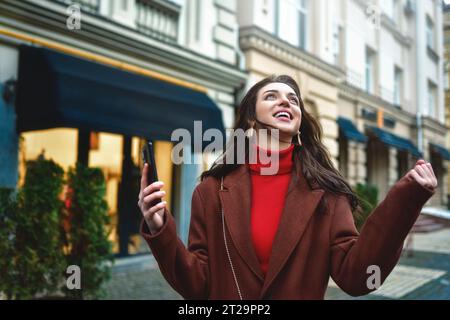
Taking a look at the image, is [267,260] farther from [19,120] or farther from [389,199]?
[19,120]

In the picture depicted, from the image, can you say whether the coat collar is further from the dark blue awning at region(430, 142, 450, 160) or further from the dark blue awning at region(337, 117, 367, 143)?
the dark blue awning at region(430, 142, 450, 160)

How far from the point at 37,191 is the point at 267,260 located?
356cm

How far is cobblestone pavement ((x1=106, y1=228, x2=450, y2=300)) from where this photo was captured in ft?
18.8

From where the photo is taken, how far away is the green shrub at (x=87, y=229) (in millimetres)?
4715

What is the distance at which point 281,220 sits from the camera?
1.52 m

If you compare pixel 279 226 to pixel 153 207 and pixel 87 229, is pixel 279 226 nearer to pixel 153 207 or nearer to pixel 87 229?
pixel 153 207

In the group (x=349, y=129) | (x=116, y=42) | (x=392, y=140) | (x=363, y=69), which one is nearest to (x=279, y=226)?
(x=116, y=42)

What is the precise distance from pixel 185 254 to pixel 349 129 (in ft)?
41.3

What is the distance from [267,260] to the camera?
5.04 ft

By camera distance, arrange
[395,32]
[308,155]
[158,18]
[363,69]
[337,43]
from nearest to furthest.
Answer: [308,155], [158,18], [337,43], [363,69], [395,32]

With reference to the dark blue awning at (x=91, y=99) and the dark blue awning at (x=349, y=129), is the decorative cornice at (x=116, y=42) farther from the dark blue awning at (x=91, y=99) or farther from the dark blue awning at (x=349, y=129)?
the dark blue awning at (x=349, y=129)

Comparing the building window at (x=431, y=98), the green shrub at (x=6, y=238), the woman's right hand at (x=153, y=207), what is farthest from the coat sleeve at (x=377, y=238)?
the building window at (x=431, y=98)

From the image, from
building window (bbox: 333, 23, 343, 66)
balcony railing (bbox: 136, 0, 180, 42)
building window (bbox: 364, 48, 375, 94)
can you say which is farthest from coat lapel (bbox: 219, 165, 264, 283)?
building window (bbox: 364, 48, 375, 94)
